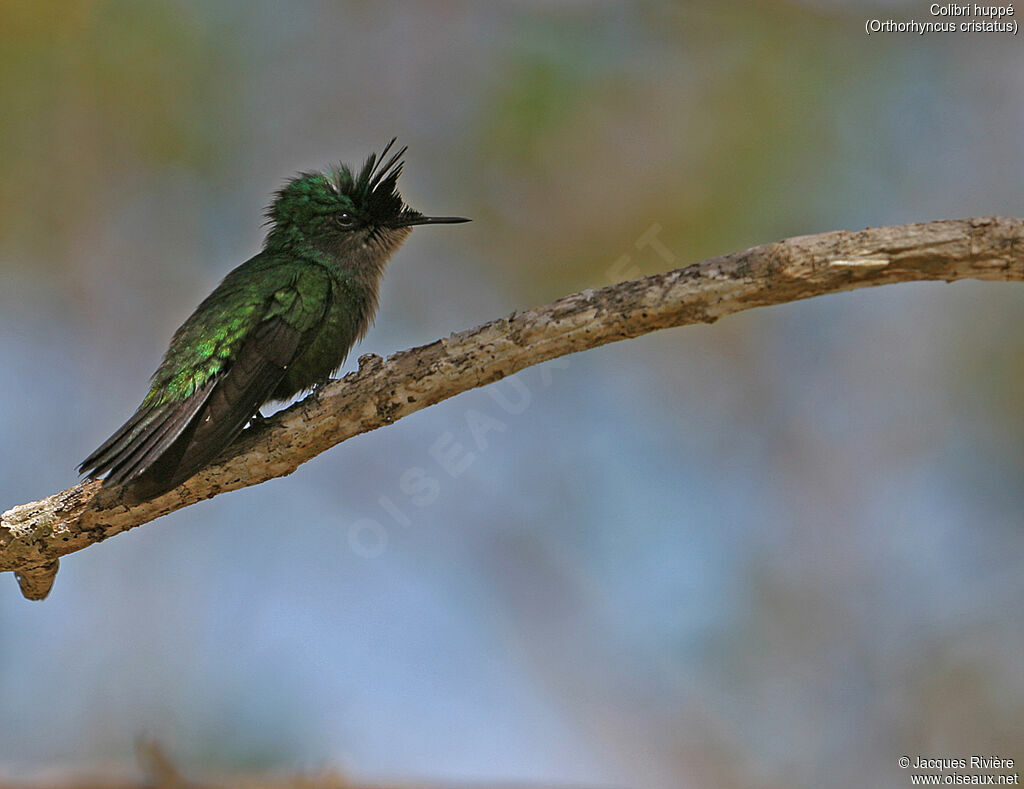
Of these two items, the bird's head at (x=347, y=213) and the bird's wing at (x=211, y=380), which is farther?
the bird's head at (x=347, y=213)

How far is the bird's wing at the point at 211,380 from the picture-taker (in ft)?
13.9

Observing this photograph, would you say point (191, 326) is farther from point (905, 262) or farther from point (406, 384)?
point (905, 262)

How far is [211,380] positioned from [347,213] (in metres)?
1.57

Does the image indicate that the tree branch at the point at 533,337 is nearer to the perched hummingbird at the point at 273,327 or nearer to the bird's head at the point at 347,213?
the perched hummingbird at the point at 273,327

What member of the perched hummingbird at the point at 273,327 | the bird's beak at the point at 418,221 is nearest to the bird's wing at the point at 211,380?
the perched hummingbird at the point at 273,327

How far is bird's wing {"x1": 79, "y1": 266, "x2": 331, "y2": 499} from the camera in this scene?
13.9 feet

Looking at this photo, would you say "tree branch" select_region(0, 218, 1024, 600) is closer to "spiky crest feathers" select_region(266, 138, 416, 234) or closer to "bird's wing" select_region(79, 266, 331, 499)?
"bird's wing" select_region(79, 266, 331, 499)

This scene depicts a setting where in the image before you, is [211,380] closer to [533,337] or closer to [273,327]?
[273,327]

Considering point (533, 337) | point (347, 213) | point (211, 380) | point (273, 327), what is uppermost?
point (347, 213)

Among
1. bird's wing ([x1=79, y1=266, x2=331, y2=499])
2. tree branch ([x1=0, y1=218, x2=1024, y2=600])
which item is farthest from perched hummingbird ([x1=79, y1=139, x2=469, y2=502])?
tree branch ([x1=0, y1=218, x2=1024, y2=600])

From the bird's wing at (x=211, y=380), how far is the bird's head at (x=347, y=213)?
44 cm

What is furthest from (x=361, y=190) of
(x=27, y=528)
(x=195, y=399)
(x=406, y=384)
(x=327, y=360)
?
(x=27, y=528)

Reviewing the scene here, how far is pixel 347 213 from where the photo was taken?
5727 mm

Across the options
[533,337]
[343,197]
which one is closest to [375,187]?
[343,197]
